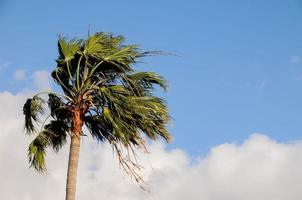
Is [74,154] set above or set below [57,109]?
below

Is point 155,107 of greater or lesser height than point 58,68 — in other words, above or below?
below

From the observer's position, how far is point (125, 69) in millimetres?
13344

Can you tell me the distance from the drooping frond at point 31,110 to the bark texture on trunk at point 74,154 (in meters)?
1.06

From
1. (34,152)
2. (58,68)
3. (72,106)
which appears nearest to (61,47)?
(58,68)

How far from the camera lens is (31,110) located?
13.5 metres

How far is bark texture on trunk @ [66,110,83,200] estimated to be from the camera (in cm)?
1221

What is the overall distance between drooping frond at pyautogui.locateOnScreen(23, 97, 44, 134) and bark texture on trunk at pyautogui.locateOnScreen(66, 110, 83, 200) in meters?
1.06

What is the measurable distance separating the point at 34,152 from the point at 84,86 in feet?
5.48

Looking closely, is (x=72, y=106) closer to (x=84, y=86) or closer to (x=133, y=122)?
(x=84, y=86)

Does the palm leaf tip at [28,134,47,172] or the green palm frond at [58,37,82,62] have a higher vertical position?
the green palm frond at [58,37,82,62]

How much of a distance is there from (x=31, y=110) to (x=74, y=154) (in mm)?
1610

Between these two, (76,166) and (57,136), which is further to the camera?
(57,136)

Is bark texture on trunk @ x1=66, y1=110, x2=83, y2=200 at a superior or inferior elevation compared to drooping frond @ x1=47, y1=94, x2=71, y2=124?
inferior

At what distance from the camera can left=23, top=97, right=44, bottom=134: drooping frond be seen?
13445 millimetres
